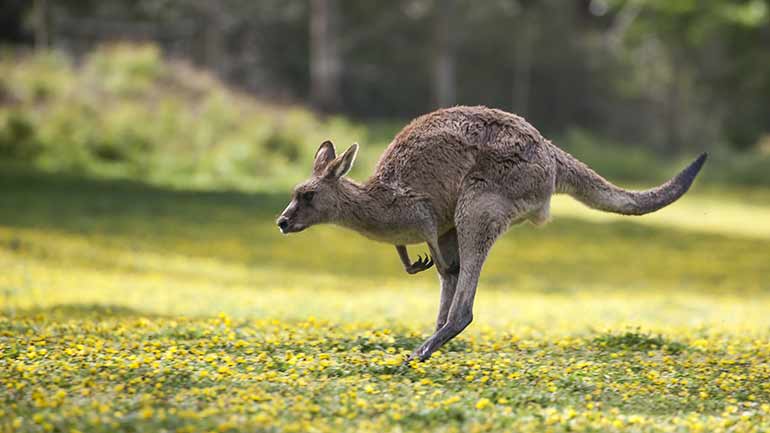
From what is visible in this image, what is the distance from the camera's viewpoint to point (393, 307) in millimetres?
15008

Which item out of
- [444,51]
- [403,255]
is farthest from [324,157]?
[444,51]

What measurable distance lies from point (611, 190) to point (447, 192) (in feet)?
5.19

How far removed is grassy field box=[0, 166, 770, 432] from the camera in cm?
668

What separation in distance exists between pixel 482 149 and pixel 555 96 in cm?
4980

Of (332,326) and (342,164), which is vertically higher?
(342,164)

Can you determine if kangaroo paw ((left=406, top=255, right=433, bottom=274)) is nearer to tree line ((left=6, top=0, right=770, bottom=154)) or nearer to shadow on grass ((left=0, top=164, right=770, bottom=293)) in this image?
shadow on grass ((left=0, top=164, right=770, bottom=293))

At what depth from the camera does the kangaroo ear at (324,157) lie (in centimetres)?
843

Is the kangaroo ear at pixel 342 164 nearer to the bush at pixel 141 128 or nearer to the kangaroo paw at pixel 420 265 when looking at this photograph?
the kangaroo paw at pixel 420 265

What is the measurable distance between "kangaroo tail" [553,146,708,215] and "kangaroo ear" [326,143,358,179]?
Answer: 6.21ft

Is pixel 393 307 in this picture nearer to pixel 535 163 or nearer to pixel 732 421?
pixel 535 163

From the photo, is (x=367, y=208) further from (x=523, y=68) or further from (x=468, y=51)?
(x=468, y=51)

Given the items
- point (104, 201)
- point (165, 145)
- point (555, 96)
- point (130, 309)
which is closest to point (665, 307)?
point (130, 309)

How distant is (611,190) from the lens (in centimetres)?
871

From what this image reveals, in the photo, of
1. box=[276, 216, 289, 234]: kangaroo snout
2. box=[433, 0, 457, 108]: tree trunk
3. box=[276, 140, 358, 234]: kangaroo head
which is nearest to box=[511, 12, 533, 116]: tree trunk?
box=[433, 0, 457, 108]: tree trunk
